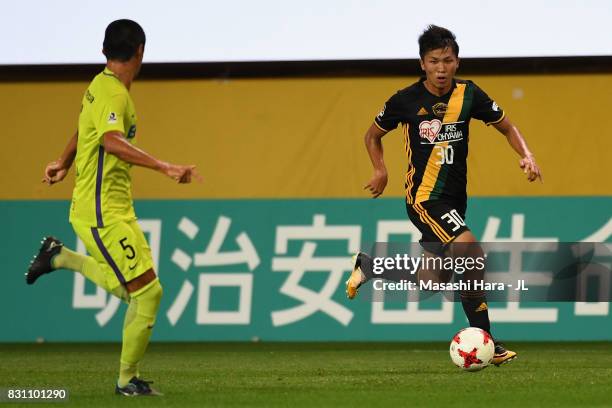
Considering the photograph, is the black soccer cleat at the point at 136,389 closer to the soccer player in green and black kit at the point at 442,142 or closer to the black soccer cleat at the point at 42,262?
the black soccer cleat at the point at 42,262

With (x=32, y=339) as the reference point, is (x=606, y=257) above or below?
above

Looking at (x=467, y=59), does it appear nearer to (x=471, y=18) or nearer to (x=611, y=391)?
(x=471, y=18)

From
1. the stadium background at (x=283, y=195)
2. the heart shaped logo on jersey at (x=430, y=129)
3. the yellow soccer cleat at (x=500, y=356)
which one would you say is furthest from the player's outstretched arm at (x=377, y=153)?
the stadium background at (x=283, y=195)

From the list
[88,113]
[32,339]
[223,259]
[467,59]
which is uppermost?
[467,59]

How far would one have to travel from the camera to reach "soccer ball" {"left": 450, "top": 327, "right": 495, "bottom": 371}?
295 inches

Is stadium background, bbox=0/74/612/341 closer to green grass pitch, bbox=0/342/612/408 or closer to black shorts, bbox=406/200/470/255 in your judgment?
green grass pitch, bbox=0/342/612/408

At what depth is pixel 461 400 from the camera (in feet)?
20.0

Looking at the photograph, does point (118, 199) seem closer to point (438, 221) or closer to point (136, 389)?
point (136, 389)

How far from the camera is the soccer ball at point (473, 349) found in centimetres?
748

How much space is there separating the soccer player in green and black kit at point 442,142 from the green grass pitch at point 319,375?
86 cm

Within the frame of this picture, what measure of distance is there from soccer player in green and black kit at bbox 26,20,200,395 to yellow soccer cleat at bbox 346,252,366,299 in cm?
287

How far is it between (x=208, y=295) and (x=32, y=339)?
1809mm

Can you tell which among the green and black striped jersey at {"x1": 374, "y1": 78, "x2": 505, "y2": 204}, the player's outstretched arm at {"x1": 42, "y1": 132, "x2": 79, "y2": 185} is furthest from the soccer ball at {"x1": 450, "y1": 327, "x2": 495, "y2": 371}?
the player's outstretched arm at {"x1": 42, "y1": 132, "x2": 79, "y2": 185}

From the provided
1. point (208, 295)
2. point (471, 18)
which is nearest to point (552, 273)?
point (471, 18)
